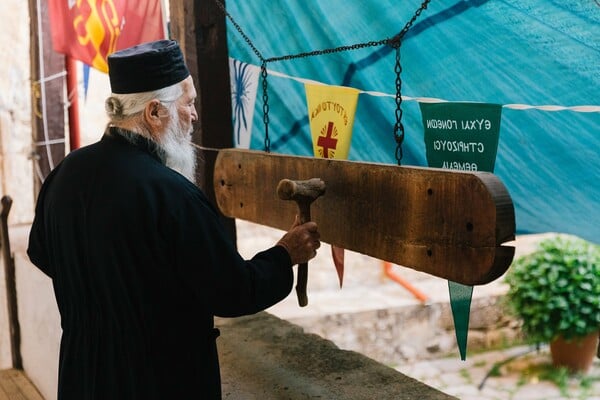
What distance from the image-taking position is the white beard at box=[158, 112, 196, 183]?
6.63 feet

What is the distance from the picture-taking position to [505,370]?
672 centimetres

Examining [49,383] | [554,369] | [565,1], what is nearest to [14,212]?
[49,383]

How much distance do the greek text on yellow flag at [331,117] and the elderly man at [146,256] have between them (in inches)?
22.1

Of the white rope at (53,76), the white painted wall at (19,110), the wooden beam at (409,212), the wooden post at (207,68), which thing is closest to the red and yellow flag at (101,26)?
the wooden post at (207,68)

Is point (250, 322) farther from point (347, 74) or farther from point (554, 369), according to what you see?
point (554, 369)

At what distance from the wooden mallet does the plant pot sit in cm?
446

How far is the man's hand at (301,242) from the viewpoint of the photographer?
2.07m

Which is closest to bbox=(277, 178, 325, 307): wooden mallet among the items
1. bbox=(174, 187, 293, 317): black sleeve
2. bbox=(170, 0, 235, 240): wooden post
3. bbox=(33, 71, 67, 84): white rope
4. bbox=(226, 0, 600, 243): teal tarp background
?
bbox=(174, 187, 293, 317): black sleeve

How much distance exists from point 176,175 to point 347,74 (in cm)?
96

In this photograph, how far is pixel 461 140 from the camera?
81.7 inches

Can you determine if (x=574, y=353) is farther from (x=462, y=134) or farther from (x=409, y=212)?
(x=409, y=212)

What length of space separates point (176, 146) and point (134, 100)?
17 centimetres

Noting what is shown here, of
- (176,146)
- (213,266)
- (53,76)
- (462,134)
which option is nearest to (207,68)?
(176,146)

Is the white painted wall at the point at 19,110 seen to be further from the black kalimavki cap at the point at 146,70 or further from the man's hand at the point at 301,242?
the man's hand at the point at 301,242
